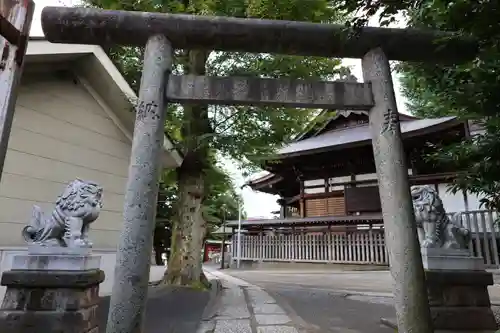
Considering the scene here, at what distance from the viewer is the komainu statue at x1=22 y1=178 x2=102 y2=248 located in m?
3.87

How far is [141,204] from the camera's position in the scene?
324 cm

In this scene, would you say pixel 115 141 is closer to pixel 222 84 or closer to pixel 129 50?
pixel 129 50

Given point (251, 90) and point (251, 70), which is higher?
point (251, 70)

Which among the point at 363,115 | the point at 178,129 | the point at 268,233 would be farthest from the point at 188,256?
the point at 363,115

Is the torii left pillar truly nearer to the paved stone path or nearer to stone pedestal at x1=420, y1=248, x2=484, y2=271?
the paved stone path

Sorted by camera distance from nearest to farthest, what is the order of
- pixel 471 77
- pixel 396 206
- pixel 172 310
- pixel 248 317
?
pixel 396 206
pixel 471 77
pixel 248 317
pixel 172 310

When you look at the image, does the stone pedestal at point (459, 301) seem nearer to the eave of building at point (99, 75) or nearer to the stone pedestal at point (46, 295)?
the stone pedestal at point (46, 295)

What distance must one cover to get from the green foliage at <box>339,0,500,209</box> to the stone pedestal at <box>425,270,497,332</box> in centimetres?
98

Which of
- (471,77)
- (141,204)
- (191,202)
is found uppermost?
(471,77)

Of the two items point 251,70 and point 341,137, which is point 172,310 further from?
point 341,137

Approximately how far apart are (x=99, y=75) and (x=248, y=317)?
5.76 m

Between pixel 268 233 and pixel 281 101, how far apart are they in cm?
1478

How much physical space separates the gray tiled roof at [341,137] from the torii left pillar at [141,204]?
946 centimetres

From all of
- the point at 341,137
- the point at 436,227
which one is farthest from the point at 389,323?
the point at 341,137
